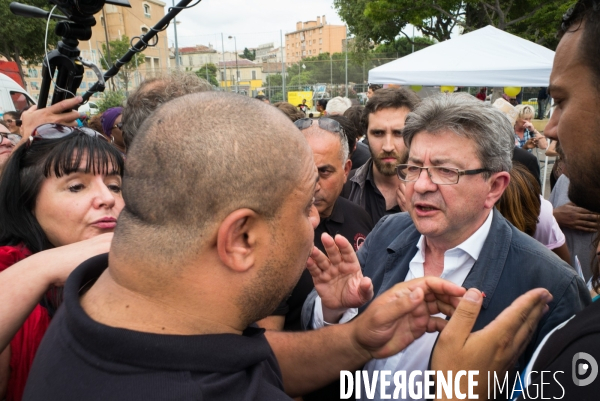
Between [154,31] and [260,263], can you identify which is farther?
[154,31]

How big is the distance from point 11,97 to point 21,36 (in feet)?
47.9

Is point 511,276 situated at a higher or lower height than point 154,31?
lower

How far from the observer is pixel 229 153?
3.40ft

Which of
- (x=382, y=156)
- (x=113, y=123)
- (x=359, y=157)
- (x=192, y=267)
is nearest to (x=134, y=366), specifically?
(x=192, y=267)

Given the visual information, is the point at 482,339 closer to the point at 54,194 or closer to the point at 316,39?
the point at 54,194

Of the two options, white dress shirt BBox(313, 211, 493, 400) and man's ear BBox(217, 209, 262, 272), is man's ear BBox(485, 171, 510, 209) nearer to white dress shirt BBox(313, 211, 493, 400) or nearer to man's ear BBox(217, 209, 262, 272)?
white dress shirt BBox(313, 211, 493, 400)

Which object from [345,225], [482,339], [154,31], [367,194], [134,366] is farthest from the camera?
[367,194]

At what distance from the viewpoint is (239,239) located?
107 centimetres

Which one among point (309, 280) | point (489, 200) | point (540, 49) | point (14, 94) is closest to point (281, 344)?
point (309, 280)

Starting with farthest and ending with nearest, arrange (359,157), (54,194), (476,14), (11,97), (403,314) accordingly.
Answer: (476,14) → (11,97) → (359,157) → (54,194) → (403,314)

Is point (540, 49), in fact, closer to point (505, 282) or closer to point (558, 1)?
point (505, 282)

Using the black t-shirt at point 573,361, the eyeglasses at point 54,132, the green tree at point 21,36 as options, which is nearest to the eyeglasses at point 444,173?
the black t-shirt at point 573,361

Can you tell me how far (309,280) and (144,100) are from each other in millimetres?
1421

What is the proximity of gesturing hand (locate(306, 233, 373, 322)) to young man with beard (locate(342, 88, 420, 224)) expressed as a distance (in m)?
1.83
